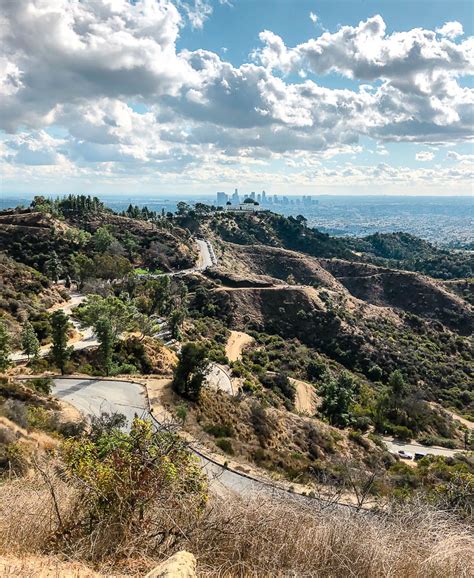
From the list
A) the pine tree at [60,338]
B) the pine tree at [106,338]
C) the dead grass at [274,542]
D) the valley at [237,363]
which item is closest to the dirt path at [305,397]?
the valley at [237,363]

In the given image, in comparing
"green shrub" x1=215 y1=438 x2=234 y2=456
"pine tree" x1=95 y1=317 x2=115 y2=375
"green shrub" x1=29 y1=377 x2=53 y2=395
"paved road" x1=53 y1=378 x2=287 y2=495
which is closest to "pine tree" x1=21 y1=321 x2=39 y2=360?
"paved road" x1=53 y1=378 x2=287 y2=495

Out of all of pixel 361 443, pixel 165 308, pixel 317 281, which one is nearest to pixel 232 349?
pixel 165 308

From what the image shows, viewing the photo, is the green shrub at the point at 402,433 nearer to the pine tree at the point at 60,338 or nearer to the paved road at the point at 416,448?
the paved road at the point at 416,448

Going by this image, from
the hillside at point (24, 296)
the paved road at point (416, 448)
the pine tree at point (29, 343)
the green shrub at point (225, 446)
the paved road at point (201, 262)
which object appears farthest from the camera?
the paved road at point (201, 262)

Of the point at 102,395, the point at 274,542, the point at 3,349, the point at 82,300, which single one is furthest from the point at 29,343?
the point at 274,542

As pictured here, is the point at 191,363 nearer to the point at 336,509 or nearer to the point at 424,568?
the point at 336,509

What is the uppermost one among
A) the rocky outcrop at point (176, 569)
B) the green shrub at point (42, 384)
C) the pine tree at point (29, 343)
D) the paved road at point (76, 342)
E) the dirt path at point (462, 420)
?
the rocky outcrop at point (176, 569)

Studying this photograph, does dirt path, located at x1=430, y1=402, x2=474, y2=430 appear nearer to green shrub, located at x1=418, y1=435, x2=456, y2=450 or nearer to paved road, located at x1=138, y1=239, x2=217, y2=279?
green shrub, located at x1=418, y1=435, x2=456, y2=450
